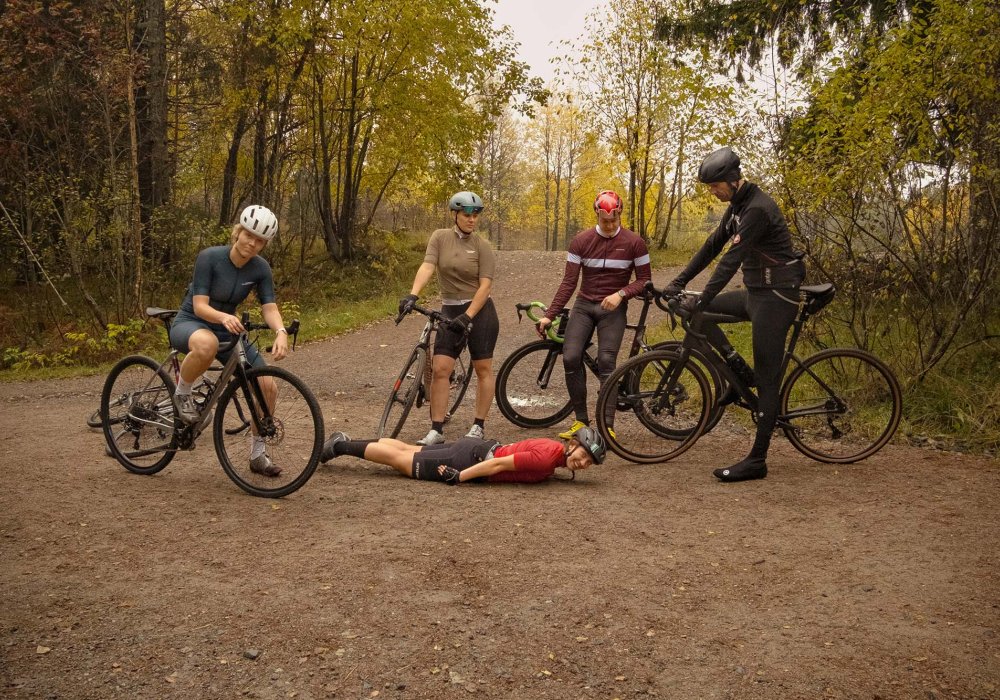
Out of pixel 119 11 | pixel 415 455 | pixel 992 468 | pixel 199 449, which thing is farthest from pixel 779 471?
pixel 119 11

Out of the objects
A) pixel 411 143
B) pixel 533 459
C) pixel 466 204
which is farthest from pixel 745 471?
pixel 411 143

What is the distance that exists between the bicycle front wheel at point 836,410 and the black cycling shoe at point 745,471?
1.45 feet

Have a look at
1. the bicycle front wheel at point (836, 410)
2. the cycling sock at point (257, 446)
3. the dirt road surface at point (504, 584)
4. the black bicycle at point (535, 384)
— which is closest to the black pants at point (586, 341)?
the black bicycle at point (535, 384)

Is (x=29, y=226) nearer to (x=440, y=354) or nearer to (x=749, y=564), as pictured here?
(x=440, y=354)

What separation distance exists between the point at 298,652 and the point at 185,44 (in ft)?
58.7

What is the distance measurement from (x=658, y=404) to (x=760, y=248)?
1.51 meters

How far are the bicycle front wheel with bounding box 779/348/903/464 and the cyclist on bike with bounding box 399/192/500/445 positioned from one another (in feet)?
8.20

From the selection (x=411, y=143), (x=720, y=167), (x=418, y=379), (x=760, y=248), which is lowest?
(x=418, y=379)

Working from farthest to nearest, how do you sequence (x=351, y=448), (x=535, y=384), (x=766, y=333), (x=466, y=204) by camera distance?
(x=535, y=384) < (x=466, y=204) < (x=351, y=448) < (x=766, y=333)

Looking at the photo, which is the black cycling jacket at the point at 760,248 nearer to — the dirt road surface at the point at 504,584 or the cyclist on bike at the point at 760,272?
the cyclist on bike at the point at 760,272

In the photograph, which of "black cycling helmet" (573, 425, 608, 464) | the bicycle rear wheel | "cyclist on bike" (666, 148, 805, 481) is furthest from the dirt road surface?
"cyclist on bike" (666, 148, 805, 481)

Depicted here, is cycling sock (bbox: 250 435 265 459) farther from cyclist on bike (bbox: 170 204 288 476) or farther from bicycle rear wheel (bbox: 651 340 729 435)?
bicycle rear wheel (bbox: 651 340 729 435)

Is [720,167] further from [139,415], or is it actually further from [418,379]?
[139,415]

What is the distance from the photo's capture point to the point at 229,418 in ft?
18.4
